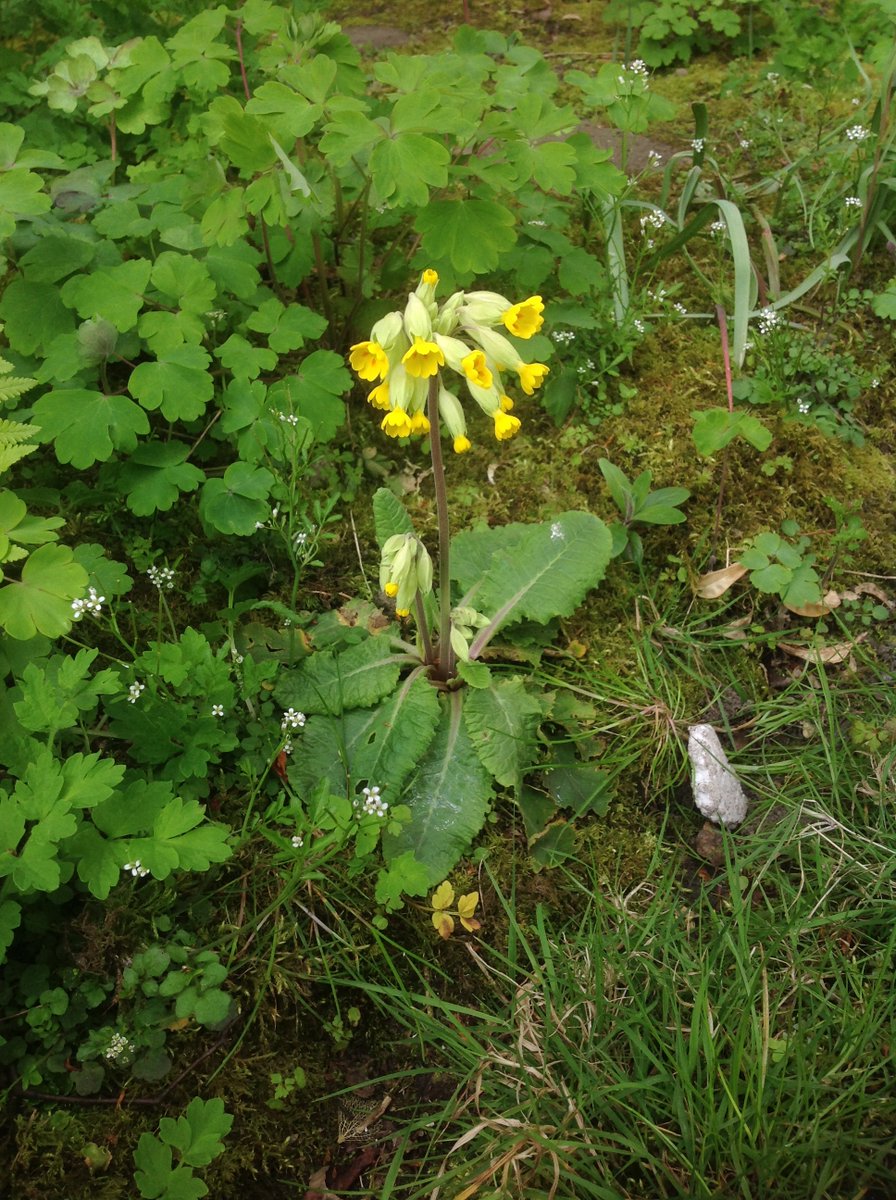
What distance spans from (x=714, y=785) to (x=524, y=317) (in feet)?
4.52

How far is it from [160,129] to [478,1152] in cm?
359

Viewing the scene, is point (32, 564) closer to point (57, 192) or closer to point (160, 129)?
point (57, 192)

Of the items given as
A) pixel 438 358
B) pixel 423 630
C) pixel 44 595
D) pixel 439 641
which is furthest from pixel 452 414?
pixel 44 595

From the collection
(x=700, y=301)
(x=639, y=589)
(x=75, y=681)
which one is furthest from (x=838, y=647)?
(x=75, y=681)

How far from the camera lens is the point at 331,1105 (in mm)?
2105

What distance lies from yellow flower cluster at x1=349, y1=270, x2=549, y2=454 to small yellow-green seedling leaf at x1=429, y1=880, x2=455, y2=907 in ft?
3.78

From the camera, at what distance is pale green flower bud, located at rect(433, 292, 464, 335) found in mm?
2037

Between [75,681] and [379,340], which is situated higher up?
[379,340]

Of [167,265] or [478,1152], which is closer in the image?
[478,1152]

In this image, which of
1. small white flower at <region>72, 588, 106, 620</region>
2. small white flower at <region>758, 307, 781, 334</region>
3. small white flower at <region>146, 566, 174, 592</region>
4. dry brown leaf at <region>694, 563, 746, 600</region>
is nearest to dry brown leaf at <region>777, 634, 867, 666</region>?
dry brown leaf at <region>694, 563, 746, 600</region>

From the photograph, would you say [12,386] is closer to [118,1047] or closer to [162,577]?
[162,577]

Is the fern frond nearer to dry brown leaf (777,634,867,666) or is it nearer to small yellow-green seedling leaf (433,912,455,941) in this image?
small yellow-green seedling leaf (433,912,455,941)

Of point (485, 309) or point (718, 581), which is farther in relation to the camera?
point (718, 581)

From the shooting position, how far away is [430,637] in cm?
259
